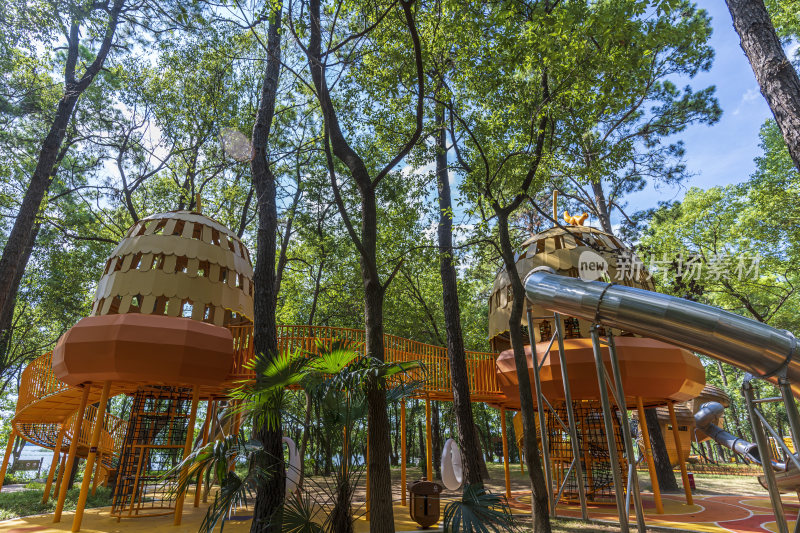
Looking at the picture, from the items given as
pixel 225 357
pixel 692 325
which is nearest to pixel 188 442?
pixel 225 357

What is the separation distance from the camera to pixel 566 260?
13227mm

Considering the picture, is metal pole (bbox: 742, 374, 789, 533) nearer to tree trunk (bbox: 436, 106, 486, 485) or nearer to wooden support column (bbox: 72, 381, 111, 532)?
tree trunk (bbox: 436, 106, 486, 485)

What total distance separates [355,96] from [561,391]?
9.90 meters

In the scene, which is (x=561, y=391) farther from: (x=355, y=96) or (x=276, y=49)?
(x=276, y=49)

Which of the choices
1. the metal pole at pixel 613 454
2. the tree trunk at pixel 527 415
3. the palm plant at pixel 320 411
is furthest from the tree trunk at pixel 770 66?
the palm plant at pixel 320 411

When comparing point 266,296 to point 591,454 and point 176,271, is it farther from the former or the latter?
point 591,454

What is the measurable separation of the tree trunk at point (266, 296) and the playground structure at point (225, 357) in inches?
42.7

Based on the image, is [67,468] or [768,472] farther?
[67,468]

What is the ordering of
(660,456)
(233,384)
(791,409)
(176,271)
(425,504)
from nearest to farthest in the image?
1. (791,409)
2. (425,504)
3. (233,384)
4. (176,271)
5. (660,456)

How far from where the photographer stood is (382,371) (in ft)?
19.4

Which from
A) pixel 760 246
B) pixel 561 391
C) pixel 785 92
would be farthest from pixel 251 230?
pixel 760 246

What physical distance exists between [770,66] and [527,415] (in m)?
6.82

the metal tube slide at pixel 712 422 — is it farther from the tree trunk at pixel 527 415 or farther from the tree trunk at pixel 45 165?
the tree trunk at pixel 45 165

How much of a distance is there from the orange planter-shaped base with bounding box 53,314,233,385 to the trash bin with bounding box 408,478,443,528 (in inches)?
212
